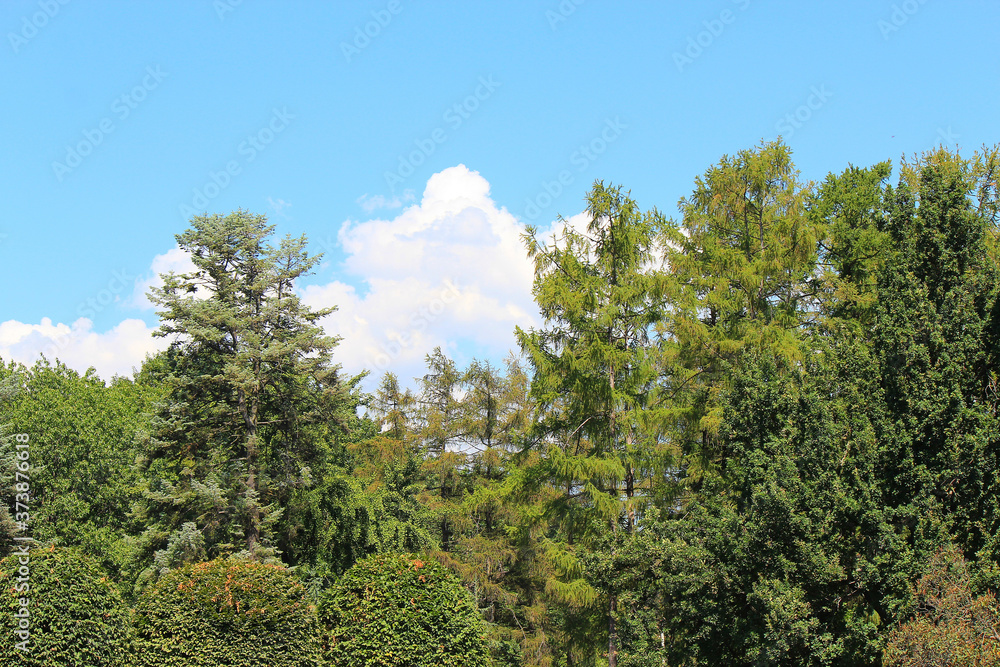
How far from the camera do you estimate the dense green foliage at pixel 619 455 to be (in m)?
12.3

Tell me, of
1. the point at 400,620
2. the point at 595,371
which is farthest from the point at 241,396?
the point at 400,620

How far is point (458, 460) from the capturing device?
2800 cm

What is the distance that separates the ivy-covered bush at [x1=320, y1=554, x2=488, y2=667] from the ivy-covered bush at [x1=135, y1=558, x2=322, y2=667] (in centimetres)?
52

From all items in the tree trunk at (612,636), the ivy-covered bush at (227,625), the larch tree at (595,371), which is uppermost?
the larch tree at (595,371)

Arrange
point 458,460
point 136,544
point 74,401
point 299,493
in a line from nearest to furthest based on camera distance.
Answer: point 136,544 → point 299,493 → point 458,460 → point 74,401

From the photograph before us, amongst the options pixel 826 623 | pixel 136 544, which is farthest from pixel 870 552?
pixel 136 544

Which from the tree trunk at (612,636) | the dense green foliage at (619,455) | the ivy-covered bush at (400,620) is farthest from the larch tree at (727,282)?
the ivy-covered bush at (400,620)

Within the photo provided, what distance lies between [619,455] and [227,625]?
33.1 feet

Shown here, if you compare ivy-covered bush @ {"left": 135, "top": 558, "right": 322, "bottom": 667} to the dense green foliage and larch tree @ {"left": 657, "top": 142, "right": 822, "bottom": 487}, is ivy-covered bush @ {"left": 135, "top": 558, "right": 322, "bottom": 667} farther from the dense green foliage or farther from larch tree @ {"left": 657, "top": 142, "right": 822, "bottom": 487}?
larch tree @ {"left": 657, "top": 142, "right": 822, "bottom": 487}

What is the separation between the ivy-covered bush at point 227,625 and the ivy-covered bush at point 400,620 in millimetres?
522

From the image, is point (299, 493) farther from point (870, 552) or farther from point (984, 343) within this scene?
point (984, 343)

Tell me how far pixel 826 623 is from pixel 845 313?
29.7 feet

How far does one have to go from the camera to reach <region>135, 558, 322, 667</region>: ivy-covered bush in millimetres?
11969

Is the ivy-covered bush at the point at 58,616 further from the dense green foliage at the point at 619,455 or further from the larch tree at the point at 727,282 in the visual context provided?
the larch tree at the point at 727,282
